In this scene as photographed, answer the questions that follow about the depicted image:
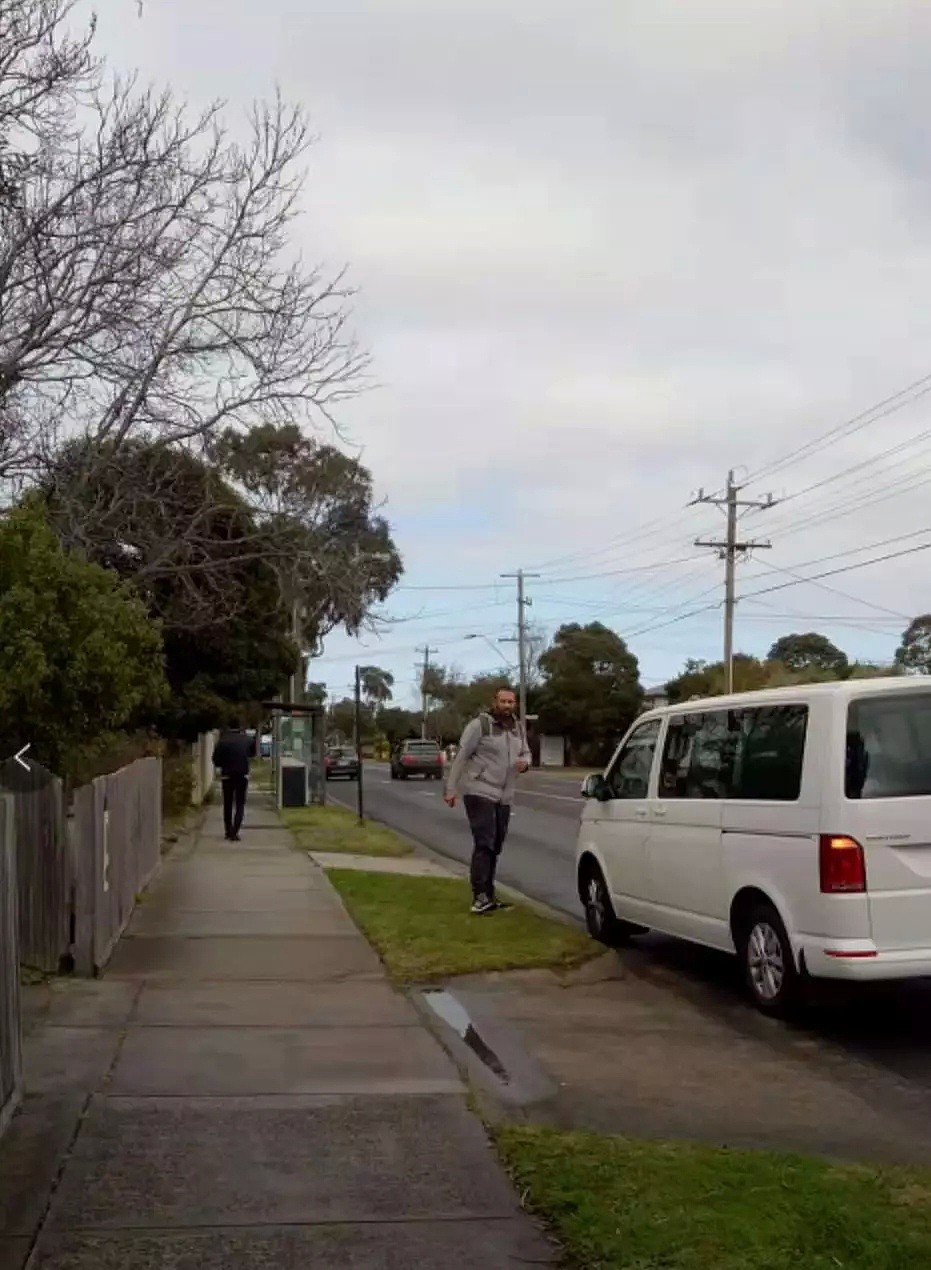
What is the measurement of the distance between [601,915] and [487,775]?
1456 millimetres

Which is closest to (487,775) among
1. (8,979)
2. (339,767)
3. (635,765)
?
(635,765)

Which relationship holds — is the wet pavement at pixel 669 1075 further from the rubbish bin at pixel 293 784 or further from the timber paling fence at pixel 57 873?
the rubbish bin at pixel 293 784

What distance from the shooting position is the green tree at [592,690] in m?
81.5

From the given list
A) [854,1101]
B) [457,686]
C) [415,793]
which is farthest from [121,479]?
[457,686]

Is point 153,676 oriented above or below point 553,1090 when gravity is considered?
above

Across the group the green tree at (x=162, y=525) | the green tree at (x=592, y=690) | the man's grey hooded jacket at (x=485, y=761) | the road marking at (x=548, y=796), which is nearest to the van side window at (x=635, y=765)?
the man's grey hooded jacket at (x=485, y=761)

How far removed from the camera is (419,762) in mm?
57781

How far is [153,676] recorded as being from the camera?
13.5 m

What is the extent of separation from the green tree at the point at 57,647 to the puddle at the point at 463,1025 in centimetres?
402

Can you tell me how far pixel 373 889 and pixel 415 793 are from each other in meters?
28.7

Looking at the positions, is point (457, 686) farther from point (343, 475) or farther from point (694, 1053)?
point (694, 1053)

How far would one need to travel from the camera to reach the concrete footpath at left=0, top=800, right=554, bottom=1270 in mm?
4496

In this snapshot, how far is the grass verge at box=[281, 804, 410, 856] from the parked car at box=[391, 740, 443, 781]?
89.4ft

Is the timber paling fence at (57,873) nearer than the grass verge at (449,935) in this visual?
Yes
